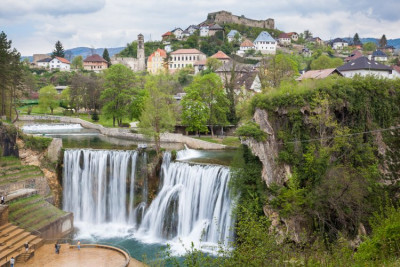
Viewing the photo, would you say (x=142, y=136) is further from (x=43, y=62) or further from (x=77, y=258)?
(x=43, y=62)

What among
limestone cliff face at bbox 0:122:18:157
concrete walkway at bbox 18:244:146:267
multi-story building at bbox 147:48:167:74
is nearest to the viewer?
concrete walkway at bbox 18:244:146:267

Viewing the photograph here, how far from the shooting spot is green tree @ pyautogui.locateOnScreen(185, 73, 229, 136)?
3875cm

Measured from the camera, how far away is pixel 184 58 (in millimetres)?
99438

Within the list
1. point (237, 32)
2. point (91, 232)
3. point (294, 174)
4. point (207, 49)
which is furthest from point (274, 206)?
point (237, 32)

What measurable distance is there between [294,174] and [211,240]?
7165 millimetres

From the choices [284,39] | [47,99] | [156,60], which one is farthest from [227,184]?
[284,39]

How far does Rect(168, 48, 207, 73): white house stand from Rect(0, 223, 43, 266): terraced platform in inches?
3134

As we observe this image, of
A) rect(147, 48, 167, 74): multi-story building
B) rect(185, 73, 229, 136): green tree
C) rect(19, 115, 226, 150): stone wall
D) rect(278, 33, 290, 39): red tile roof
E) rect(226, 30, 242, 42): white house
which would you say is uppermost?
rect(278, 33, 290, 39): red tile roof

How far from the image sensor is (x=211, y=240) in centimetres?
2319

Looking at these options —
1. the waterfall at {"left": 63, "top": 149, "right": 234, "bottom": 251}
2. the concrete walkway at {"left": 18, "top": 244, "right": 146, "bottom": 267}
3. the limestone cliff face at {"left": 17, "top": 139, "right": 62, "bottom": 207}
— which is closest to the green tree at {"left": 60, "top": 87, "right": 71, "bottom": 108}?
the limestone cliff face at {"left": 17, "top": 139, "right": 62, "bottom": 207}

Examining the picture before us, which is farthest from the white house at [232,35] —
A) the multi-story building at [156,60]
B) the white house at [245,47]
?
the multi-story building at [156,60]

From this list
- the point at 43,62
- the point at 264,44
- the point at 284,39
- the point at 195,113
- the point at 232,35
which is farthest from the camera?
the point at 284,39

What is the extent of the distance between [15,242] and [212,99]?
80.1ft

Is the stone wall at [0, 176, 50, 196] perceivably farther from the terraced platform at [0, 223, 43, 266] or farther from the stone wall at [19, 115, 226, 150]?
the stone wall at [19, 115, 226, 150]
